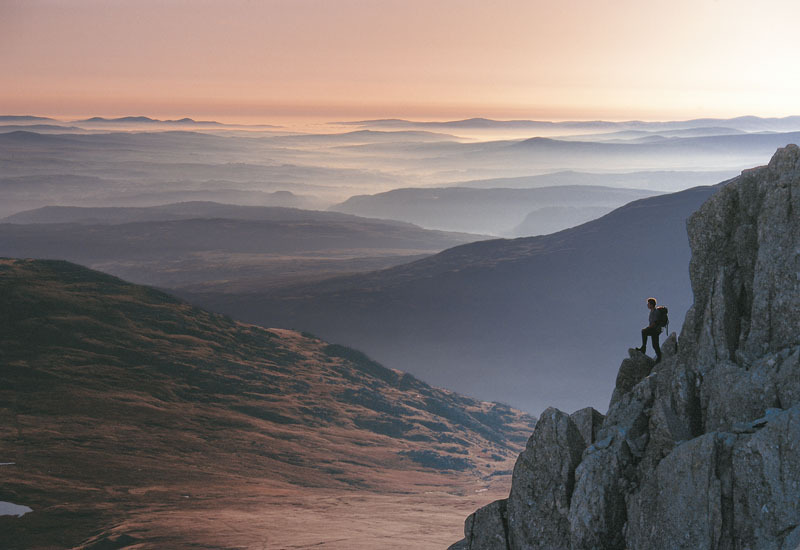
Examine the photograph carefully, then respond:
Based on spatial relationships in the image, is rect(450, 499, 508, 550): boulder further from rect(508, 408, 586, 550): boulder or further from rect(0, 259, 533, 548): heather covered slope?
rect(0, 259, 533, 548): heather covered slope

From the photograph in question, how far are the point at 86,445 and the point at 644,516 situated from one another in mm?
74388

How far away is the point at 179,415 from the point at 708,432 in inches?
3609

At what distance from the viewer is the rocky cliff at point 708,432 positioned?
2423 centimetres

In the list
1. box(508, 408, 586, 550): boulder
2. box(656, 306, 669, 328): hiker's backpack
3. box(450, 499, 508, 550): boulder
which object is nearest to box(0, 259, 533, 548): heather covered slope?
box(450, 499, 508, 550): boulder

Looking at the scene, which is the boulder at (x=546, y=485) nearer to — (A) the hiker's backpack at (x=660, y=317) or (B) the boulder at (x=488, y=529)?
(B) the boulder at (x=488, y=529)

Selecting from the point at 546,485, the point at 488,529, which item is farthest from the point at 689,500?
the point at 488,529

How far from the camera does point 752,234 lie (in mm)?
28656

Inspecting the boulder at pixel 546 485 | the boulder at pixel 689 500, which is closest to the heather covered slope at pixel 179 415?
the boulder at pixel 546 485

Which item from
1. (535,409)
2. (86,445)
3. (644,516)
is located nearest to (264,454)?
(86,445)

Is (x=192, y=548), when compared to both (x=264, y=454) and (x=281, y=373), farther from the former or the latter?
(x=281, y=373)

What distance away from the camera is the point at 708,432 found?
26.2 m

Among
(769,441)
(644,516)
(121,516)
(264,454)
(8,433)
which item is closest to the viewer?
(769,441)

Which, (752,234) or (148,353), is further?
(148,353)

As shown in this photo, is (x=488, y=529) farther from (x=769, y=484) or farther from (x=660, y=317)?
(x=769, y=484)
